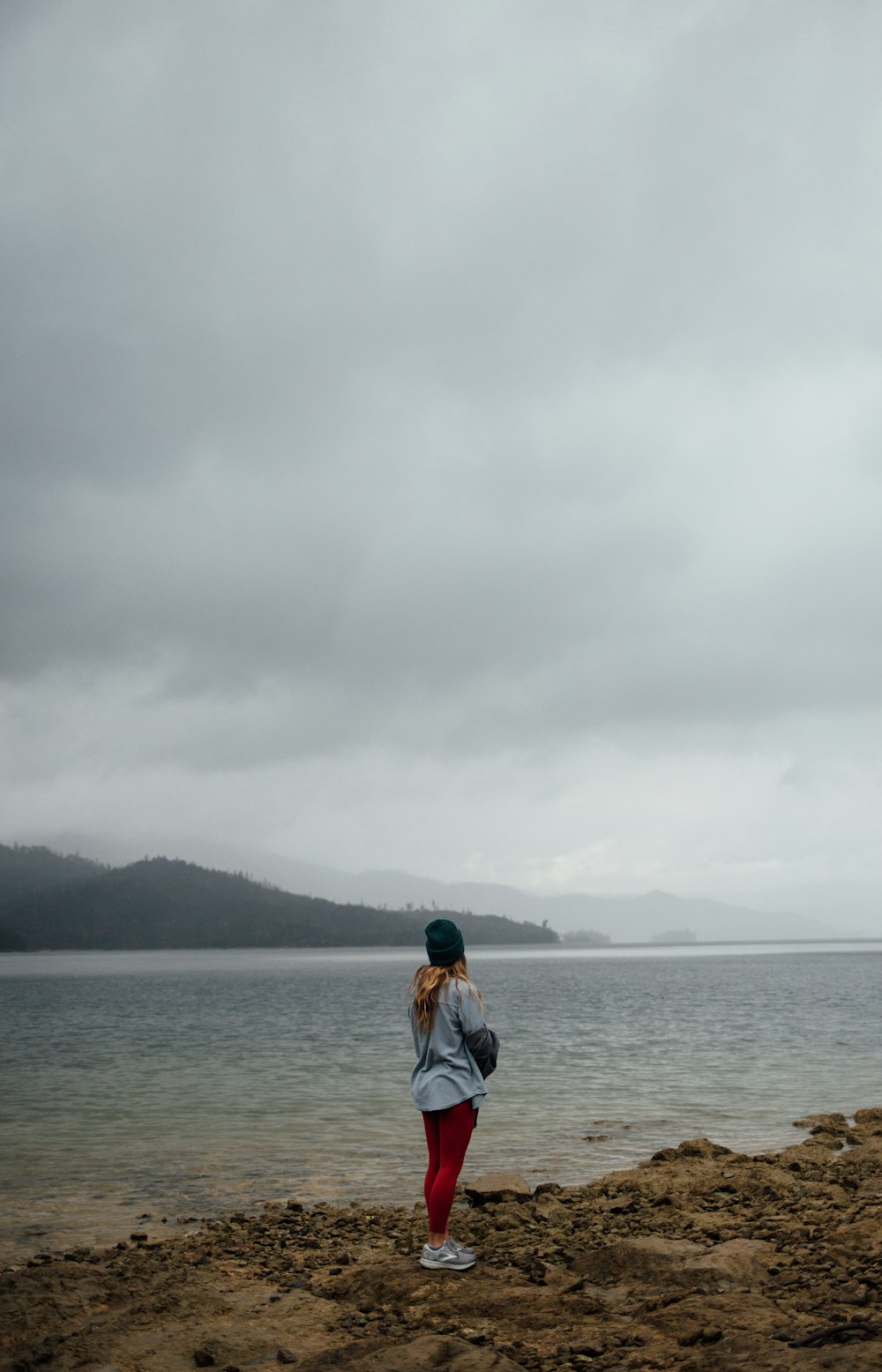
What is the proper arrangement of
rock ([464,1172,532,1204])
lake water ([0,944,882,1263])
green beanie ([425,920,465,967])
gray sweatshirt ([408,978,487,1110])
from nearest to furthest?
gray sweatshirt ([408,978,487,1110]), green beanie ([425,920,465,967]), rock ([464,1172,532,1204]), lake water ([0,944,882,1263])

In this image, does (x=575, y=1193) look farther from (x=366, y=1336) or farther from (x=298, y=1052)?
(x=298, y=1052)

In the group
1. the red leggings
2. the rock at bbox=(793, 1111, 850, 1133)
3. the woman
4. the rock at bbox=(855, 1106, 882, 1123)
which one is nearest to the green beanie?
the woman

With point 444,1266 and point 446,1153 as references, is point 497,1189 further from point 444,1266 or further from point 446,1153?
point 446,1153

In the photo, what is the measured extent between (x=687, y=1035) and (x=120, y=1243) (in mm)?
31738

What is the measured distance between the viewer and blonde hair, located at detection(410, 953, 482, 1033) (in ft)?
25.4

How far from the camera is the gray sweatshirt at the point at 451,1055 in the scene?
766cm

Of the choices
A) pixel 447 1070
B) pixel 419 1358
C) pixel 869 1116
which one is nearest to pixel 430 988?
pixel 447 1070

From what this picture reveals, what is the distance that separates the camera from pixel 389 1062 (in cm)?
2789

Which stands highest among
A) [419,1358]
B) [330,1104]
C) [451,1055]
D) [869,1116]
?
[451,1055]

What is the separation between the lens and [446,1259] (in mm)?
7734

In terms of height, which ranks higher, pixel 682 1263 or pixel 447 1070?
pixel 447 1070

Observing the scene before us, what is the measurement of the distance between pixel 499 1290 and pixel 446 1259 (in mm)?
673

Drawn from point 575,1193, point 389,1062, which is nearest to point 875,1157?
point 575,1193

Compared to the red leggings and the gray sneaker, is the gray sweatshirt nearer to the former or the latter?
the red leggings
